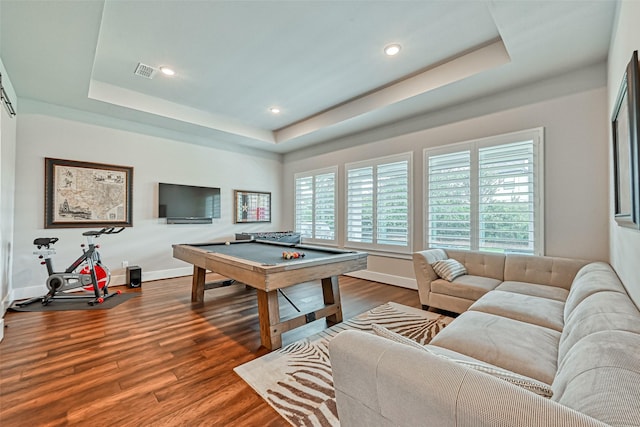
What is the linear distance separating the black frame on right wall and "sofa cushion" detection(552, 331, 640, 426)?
0.69 m

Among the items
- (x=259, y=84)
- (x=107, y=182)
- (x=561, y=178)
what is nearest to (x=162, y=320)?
(x=107, y=182)

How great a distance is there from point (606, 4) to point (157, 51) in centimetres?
411

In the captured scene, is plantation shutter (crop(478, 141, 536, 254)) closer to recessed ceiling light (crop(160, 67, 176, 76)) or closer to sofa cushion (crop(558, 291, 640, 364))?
sofa cushion (crop(558, 291, 640, 364))

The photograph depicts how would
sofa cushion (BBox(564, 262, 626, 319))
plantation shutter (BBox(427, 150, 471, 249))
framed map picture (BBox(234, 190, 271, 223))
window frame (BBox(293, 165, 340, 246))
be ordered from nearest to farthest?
sofa cushion (BBox(564, 262, 626, 319)) → plantation shutter (BBox(427, 150, 471, 249)) → window frame (BBox(293, 165, 340, 246)) → framed map picture (BBox(234, 190, 271, 223))

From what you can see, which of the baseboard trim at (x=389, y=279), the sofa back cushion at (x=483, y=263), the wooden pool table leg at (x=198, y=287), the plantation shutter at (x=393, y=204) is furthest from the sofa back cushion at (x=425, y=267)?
the wooden pool table leg at (x=198, y=287)

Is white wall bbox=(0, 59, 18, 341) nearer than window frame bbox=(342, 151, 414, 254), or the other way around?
white wall bbox=(0, 59, 18, 341)

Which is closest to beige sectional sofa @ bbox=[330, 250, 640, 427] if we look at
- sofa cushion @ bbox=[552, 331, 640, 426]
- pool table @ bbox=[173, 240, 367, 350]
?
sofa cushion @ bbox=[552, 331, 640, 426]

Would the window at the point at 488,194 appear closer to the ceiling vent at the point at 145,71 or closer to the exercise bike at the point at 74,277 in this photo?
the ceiling vent at the point at 145,71

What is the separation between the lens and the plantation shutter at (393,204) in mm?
4484

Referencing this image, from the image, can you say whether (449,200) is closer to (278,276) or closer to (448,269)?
(448,269)

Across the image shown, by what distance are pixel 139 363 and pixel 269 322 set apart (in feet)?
3.40

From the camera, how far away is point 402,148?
179 inches

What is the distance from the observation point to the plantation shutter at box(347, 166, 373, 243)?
5.01 metres

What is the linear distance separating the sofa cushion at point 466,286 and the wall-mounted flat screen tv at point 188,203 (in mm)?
4306
